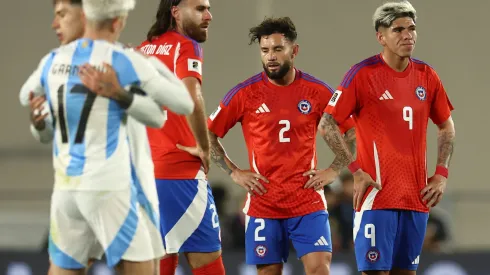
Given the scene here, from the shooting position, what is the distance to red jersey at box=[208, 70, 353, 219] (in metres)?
6.18

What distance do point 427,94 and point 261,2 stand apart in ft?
21.8

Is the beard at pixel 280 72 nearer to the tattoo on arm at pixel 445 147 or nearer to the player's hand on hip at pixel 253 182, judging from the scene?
A: the player's hand on hip at pixel 253 182

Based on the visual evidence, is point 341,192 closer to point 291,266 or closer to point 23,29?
point 291,266

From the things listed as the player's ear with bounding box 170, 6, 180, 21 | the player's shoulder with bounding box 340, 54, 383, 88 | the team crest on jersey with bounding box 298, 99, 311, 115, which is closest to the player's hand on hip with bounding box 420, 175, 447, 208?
the player's shoulder with bounding box 340, 54, 383, 88

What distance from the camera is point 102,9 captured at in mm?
4074

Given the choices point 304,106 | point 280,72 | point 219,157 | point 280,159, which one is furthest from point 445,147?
point 219,157

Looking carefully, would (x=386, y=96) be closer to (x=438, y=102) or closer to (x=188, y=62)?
(x=438, y=102)

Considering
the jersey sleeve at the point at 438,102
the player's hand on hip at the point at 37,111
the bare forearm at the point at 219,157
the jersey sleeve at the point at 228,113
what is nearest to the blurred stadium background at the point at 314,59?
the bare forearm at the point at 219,157

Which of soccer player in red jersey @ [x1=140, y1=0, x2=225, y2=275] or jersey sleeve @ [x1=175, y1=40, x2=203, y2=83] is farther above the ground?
jersey sleeve @ [x1=175, y1=40, x2=203, y2=83]

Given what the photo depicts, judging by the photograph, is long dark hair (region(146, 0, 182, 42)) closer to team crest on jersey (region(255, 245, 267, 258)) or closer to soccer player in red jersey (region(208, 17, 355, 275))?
soccer player in red jersey (region(208, 17, 355, 275))

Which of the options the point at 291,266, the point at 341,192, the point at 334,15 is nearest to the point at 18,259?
the point at 291,266

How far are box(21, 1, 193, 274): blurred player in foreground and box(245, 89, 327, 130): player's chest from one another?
2106 millimetres

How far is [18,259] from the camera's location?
28.0 feet

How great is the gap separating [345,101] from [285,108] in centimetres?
50
